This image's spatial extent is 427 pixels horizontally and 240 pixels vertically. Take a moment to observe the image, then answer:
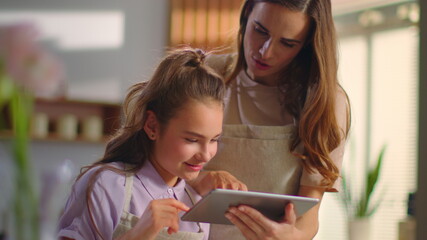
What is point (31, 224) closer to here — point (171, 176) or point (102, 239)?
point (102, 239)

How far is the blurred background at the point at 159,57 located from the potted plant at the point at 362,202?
5 cm

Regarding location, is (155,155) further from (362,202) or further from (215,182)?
(362,202)

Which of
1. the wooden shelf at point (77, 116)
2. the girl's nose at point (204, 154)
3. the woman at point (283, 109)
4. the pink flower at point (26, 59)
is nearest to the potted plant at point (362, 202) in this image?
the wooden shelf at point (77, 116)

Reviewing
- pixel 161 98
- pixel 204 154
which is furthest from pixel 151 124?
pixel 204 154

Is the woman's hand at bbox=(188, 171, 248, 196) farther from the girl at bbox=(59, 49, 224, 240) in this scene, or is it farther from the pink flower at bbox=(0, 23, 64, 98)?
the pink flower at bbox=(0, 23, 64, 98)

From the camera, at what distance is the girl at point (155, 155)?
1.59m

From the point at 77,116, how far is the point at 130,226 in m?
4.07

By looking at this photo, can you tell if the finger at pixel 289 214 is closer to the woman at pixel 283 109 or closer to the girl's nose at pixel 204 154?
the woman at pixel 283 109

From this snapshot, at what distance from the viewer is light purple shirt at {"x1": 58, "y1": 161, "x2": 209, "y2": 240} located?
5.07 feet

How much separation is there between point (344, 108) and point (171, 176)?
23.3 inches

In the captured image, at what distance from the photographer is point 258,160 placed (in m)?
1.91

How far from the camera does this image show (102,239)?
5.12ft

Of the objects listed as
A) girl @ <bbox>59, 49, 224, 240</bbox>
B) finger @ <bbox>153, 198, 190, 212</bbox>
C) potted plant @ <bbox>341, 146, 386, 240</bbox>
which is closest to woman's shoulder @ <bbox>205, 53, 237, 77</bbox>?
girl @ <bbox>59, 49, 224, 240</bbox>

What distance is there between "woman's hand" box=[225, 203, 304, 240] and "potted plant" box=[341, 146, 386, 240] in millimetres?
3427
